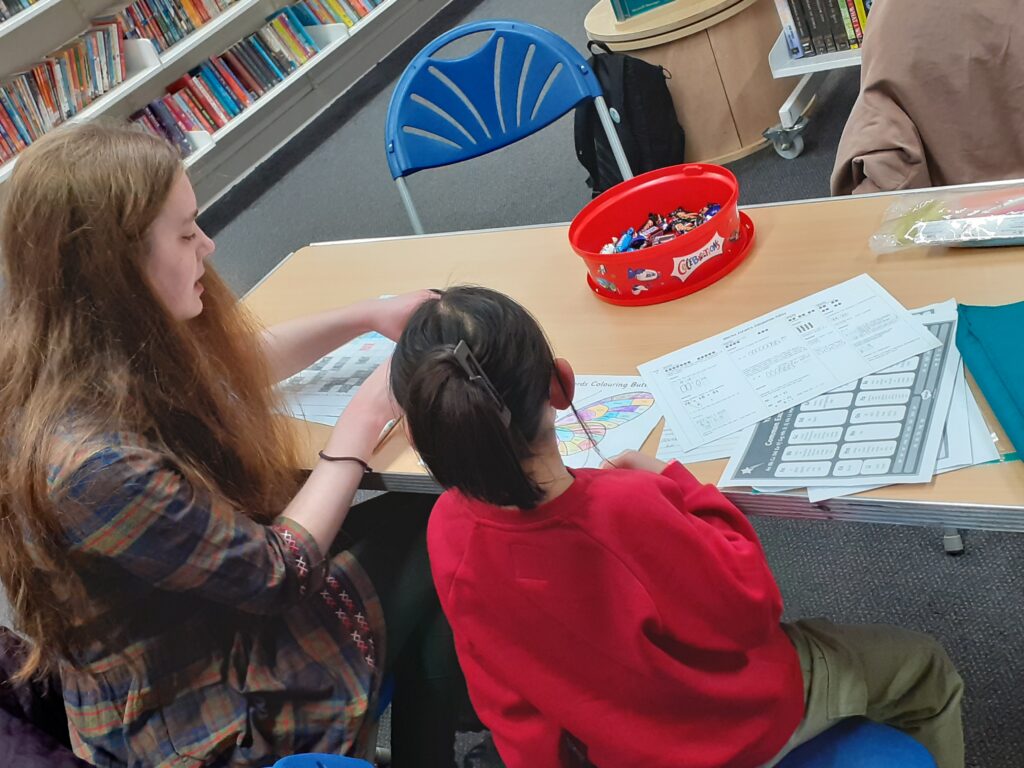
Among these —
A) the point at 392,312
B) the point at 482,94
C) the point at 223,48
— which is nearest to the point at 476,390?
the point at 392,312

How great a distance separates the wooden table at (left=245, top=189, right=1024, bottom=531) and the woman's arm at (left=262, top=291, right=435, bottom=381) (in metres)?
0.13

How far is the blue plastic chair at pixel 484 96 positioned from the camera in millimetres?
1979

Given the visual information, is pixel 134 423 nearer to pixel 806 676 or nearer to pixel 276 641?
pixel 276 641

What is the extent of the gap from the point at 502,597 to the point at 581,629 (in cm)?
8

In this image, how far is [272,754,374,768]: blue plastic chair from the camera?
0.75 meters

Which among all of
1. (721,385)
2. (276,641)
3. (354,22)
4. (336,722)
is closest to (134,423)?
(276,641)

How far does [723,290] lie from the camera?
128cm

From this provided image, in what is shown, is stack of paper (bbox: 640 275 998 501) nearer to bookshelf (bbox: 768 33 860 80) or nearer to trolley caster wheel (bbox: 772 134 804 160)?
bookshelf (bbox: 768 33 860 80)

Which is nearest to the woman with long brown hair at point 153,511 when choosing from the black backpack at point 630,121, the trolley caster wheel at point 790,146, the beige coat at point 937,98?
the beige coat at point 937,98

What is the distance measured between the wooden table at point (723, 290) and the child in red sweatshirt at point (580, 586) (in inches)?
5.8

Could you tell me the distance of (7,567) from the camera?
1053mm

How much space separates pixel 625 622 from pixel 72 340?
65 centimetres

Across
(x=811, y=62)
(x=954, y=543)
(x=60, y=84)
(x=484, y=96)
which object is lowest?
(x=954, y=543)

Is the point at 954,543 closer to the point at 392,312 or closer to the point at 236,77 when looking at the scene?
the point at 392,312
